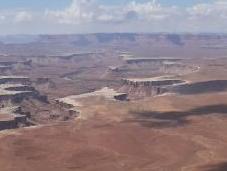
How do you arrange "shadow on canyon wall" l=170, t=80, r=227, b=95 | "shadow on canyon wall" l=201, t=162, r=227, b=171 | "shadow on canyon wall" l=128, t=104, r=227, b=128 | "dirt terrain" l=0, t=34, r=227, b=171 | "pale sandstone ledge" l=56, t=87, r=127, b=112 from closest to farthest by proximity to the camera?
"shadow on canyon wall" l=201, t=162, r=227, b=171
"dirt terrain" l=0, t=34, r=227, b=171
"shadow on canyon wall" l=128, t=104, r=227, b=128
"pale sandstone ledge" l=56, t=87, r=127, b=112
"shadow on canyon wall" l=170, t=80, r=227, b=95

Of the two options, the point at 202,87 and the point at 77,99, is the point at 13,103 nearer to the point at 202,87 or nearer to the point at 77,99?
the point at 77,99

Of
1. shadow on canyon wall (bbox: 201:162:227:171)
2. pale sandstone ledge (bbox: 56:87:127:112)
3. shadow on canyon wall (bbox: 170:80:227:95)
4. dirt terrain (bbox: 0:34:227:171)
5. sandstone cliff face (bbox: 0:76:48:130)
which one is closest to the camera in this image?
shadow on canyon wall (bbox: 201:162:227:171)

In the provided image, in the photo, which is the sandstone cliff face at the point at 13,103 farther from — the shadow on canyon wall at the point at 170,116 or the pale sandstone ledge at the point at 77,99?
the shadow on canyon wall at the point at 170,116

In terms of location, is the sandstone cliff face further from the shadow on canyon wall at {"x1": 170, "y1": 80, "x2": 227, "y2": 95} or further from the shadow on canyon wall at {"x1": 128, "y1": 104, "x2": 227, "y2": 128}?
the shadow on canyon wall at {"x1": 170, "y1": 80, "x2": 227, "y2": 95}

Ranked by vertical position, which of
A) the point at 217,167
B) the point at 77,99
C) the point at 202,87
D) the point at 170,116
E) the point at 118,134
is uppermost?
the point at 202,87

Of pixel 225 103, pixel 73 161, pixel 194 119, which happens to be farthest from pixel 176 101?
pixel 73 161

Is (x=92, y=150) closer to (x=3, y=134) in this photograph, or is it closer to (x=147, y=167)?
(x=147, y=167)

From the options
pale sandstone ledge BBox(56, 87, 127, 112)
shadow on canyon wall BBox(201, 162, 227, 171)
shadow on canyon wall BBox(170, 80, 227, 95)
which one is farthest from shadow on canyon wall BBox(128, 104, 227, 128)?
shadow on canyon wall BBox(201, 162, 227, 171)

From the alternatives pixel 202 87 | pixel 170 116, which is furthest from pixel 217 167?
pixel 202 87

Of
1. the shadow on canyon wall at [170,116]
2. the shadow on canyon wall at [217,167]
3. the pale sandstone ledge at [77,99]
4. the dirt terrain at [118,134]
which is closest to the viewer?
the shadow on canyon wall at [217,167]

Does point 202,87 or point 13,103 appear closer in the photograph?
point 13,103

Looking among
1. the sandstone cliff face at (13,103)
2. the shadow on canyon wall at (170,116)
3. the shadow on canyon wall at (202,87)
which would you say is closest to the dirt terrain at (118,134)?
the shadow on canyon wall at (170,116)

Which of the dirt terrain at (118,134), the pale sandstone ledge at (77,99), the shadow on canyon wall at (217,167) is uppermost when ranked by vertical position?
the pale sandstone ledge at (77,99)
